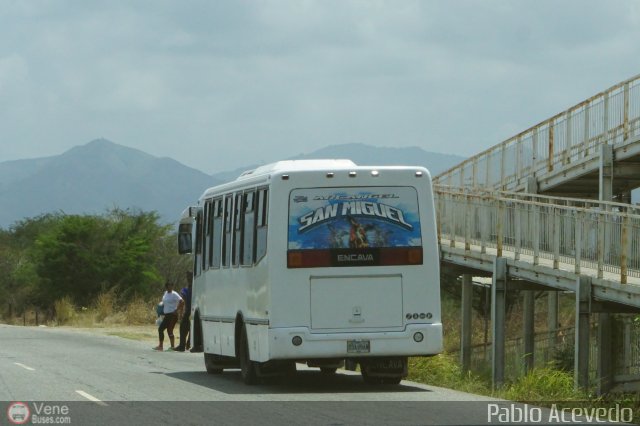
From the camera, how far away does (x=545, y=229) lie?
25.2 m

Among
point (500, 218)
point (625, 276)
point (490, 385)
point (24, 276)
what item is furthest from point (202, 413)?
point (24, 276)

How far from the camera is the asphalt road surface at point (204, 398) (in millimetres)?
14641

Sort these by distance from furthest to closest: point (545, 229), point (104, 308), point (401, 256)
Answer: point (104, 308), point (545, 229), point (401, 256)

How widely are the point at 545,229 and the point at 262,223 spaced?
805 cm

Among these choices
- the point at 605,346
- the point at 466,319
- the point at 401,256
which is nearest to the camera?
the point at 401,256

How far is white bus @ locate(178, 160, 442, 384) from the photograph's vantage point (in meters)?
18.4

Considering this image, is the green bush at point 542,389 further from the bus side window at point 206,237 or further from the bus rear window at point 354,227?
the bus side window at point 206,237

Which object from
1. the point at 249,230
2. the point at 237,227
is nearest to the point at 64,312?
the point at 237,227

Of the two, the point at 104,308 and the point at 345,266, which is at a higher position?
the point at 345,266

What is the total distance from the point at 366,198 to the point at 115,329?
105 feet

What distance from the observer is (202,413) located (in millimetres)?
15211

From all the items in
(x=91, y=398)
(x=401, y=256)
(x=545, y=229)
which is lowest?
(x=91, y=398)

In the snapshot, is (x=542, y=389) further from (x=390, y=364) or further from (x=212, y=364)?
(x=212, y=364)

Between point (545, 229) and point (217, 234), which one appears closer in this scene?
point (217, 234)
